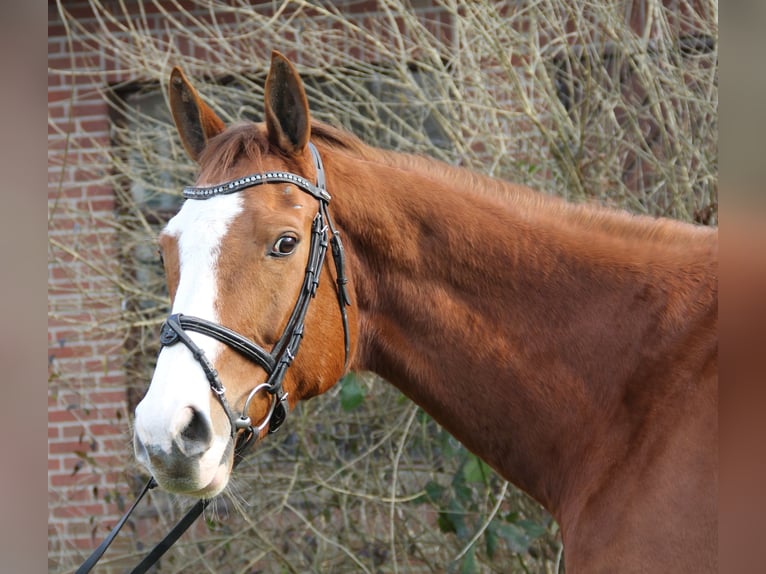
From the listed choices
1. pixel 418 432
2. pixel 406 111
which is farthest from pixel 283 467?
pixel 406 111

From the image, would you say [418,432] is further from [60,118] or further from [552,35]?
[60,118]

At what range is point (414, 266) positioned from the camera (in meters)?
2.16

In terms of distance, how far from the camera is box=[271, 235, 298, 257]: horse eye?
1.96 metres

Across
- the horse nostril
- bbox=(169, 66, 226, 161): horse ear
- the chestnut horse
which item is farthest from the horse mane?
the horse nostril

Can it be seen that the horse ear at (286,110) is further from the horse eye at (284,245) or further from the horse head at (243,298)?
the horse eye at (284,245)

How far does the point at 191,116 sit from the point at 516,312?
1027 mm

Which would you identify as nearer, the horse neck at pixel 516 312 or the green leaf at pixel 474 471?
the horse neck at pixel 516 312

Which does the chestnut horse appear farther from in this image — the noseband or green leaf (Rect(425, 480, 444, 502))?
green leaf (Rect(425, 480, 444, 502))

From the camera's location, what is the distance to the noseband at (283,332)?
180 cm

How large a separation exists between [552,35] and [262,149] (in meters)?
2.68

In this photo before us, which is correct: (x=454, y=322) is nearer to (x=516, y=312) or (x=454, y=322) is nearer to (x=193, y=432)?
(x=516, y=312)

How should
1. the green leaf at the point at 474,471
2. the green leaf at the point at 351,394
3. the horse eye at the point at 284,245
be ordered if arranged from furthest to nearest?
the green leaf at the point at 351,394, the green leaf at the point at 474,471, the horse eye at the point at 284,245

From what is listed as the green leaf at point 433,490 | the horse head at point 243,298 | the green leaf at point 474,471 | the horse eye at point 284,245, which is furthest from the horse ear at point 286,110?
the green leaf at point 433,490
